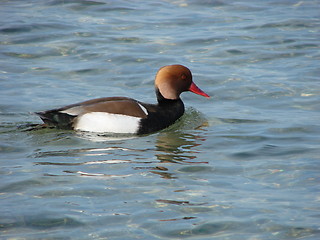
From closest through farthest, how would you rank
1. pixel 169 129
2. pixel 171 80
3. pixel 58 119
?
pixel 58 119 → pixel 169 129 → pixel 171 80

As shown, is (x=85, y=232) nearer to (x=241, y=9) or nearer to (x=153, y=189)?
(x=153, y=189)

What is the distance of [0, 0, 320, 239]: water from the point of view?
5.54 m

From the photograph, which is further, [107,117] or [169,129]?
[169,129]

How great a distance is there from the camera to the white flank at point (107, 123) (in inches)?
328

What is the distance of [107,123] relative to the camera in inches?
330

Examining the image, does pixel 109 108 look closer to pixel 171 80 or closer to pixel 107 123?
pixel 107 123

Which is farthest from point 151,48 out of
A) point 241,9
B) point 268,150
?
point 268,150

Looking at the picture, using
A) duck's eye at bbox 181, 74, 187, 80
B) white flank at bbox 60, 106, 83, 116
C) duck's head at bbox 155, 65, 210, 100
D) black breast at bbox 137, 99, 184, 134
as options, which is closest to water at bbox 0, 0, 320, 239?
black breast at bbox 137, 99, 184, 134

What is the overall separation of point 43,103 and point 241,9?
283 inches

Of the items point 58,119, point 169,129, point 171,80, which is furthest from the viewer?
point 171,80

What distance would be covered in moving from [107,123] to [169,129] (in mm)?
863

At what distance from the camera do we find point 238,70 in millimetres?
11516

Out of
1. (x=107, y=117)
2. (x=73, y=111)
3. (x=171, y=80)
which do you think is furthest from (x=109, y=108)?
(x=171, y=80)

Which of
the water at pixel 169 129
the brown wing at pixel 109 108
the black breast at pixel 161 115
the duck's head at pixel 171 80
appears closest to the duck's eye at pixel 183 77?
the duck's head at pixel 171 80
